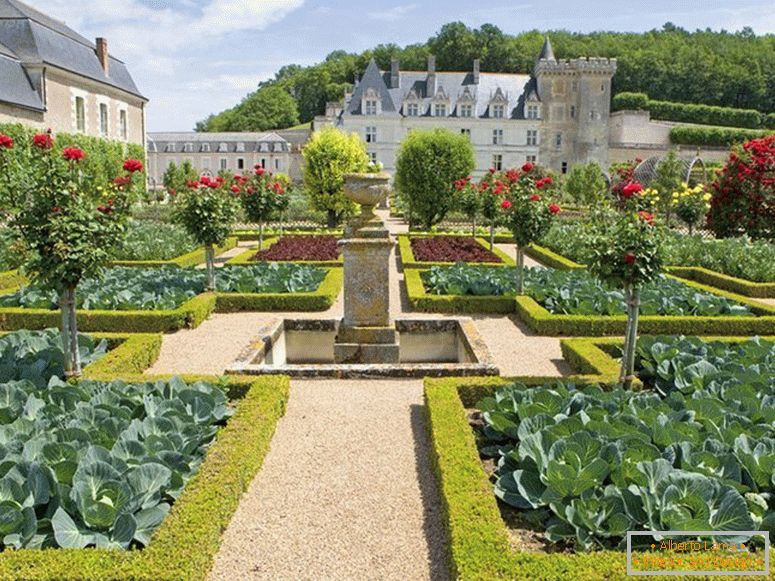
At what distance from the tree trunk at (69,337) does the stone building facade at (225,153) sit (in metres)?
56.8

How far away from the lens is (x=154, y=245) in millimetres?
15406

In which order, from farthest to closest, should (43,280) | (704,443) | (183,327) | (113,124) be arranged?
(113,124) < (183,327) < (43,280) < (704,443)

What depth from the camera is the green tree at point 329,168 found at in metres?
25.7

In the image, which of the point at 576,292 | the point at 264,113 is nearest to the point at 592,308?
the point at 576,292

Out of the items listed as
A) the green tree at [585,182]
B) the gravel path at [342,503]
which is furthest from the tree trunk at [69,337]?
the green tree at [585,182]

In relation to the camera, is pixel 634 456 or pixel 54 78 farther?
pixel 54 78

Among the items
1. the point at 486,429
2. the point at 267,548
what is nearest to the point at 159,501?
the point at 267,548

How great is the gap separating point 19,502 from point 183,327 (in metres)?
5.98

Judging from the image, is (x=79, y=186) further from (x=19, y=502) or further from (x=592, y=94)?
(x=592, y=94)

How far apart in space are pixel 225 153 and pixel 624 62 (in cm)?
4501

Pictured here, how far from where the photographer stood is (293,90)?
88.4 m

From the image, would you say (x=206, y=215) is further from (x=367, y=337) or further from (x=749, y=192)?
(x=749, y=192)

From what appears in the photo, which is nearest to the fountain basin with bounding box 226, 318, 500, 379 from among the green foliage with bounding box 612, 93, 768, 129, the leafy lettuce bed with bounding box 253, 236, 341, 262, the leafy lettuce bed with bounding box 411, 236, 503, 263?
the leafy lettuce bed with bounding box 253, 236, 341, 262

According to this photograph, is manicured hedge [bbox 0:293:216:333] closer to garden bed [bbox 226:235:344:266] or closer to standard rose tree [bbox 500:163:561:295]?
garden bed [bbox 226:235:344:266]
